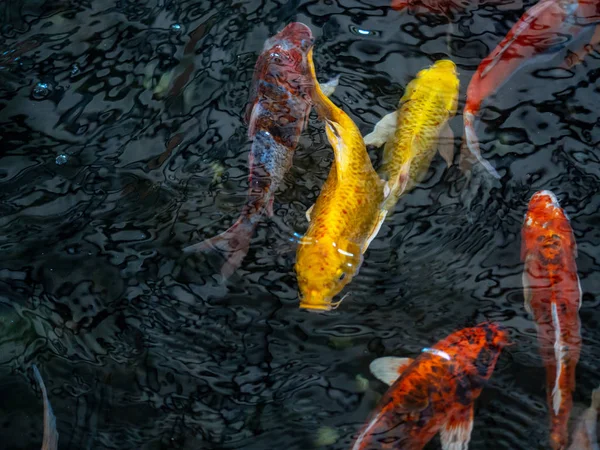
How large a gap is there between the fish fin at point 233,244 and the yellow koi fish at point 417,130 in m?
0.84

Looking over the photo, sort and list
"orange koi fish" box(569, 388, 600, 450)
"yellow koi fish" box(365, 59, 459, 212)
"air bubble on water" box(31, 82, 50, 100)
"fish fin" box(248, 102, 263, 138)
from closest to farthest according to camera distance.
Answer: "orange koi fish" box(569, 388, 600, 450)
"yellow koi fish" box(365, 59, 459, 212)
"fish fin" box(248, 102, 263, 138)
"air bubble on water" box(31, 82, 50, 100)

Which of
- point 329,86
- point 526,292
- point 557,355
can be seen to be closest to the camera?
point 557,355

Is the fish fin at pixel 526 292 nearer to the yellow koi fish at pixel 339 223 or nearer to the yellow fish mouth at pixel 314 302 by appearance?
the yellow koi fish at pixel 339 223

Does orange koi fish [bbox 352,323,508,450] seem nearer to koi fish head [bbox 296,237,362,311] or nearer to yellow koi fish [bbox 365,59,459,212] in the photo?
koi fish head [bbox 296,237,362,311]

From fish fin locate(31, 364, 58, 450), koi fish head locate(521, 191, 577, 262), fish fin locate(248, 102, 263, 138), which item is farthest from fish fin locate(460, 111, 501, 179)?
fish fin locate(31, 364, 58, 450)

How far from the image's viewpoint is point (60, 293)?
377 centimetres

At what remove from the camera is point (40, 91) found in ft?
15.4

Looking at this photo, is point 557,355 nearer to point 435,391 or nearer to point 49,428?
point 435,391

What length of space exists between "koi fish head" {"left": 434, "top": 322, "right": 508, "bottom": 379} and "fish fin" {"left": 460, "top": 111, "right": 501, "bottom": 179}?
3.61 feet

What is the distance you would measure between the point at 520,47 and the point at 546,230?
1548 mm

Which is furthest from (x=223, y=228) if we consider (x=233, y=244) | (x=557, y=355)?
(x=557, y=355)

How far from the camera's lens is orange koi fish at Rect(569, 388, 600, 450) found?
3010 mm

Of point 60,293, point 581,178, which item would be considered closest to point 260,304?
point 60,293

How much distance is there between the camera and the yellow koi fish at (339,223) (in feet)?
11.2
